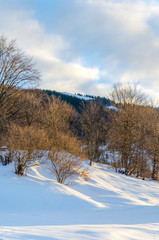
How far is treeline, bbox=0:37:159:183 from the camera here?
9773 mm

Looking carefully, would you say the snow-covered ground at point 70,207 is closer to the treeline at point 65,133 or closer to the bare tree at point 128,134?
the treeline at point 65,133

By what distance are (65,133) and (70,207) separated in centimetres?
1001

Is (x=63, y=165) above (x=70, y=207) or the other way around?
above

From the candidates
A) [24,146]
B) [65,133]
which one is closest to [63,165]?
[24,146]

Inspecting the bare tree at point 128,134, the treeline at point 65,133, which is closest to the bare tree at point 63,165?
the treeline at point 65,133

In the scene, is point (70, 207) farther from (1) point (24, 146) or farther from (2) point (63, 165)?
(1) point (24, 146)

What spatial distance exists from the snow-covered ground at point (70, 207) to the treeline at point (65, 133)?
3.04 ft

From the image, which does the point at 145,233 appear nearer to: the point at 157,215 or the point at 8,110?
the point at 157,215

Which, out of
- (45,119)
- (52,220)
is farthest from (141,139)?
(52,220)

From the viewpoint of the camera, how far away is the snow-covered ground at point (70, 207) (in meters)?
4.80

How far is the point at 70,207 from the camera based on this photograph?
738 centimetres

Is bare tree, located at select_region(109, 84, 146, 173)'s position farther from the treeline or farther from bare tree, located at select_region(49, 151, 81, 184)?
bare tree, located at select_region(49, 151, 81, 184)

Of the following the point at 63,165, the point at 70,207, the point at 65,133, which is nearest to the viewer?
the point at 70,207

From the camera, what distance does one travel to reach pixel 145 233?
4113 mm
